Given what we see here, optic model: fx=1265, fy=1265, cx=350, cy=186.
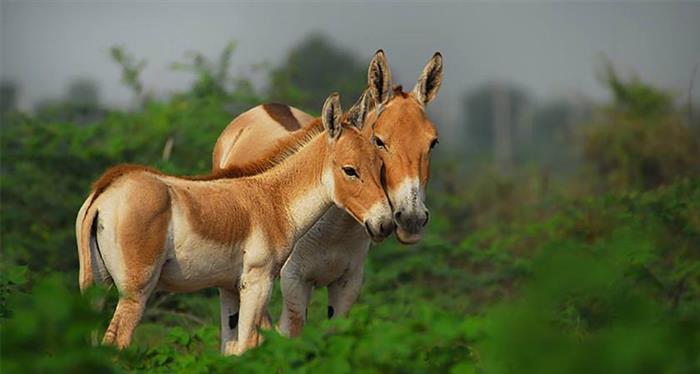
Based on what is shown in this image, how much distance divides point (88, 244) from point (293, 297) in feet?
7.31

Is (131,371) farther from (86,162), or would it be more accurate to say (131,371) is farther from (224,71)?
(224,71)

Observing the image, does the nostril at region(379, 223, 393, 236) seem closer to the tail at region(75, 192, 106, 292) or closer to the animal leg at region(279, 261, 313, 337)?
the animal leg at region(279, 261, 313, 337)

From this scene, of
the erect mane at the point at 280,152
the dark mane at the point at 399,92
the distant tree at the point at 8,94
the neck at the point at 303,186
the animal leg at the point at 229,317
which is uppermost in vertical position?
the distant tree at the point at 8,94

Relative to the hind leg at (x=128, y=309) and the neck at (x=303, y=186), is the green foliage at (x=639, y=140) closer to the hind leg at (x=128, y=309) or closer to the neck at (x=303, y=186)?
the neck at (x=303, y=186)

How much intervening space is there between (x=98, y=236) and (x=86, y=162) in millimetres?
8832

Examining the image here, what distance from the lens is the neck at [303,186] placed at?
27.0 feet

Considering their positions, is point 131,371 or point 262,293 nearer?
point 131,371

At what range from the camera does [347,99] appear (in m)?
29.8

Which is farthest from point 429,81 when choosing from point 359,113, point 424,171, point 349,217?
point 349,217

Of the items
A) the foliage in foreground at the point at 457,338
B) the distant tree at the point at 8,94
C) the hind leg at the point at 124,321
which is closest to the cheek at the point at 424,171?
the foliage in foreground at the point at 457,338

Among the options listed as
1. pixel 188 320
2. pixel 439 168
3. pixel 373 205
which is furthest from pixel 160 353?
pixel 439 168

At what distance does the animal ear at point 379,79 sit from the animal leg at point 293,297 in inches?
53.4

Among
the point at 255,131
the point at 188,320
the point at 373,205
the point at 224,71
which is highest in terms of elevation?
the point at 224,71

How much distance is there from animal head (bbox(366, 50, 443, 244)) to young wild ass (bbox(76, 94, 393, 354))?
6.9 inches
